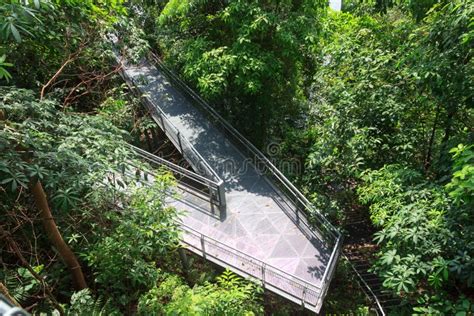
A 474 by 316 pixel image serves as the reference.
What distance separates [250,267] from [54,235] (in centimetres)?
367

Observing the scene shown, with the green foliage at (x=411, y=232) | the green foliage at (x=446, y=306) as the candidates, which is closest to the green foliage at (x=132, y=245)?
the green foliage at (x=411, y=232)

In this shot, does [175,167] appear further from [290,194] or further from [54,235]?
[54,235]

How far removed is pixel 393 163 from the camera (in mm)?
6867

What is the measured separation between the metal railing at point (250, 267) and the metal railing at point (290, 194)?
309 mm

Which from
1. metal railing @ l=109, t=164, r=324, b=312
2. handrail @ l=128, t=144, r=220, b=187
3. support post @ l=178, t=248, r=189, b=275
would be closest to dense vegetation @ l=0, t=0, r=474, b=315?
support post @ l=178, t=248, r=189, b=275

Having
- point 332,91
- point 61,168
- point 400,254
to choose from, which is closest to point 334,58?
point 332,91

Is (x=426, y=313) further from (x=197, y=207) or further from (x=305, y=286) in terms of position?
(x=197, y=207)

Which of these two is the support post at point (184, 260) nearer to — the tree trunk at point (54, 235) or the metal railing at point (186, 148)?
the metal railing at point (186, 148)

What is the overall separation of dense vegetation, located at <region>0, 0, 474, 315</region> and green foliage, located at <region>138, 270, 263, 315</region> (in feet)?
0.11

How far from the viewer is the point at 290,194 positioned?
8430mm

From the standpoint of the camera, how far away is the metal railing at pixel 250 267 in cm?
629

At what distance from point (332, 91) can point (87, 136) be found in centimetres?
549

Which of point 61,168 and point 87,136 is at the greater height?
point 87,136

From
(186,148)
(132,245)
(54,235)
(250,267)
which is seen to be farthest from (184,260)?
(186,148)
